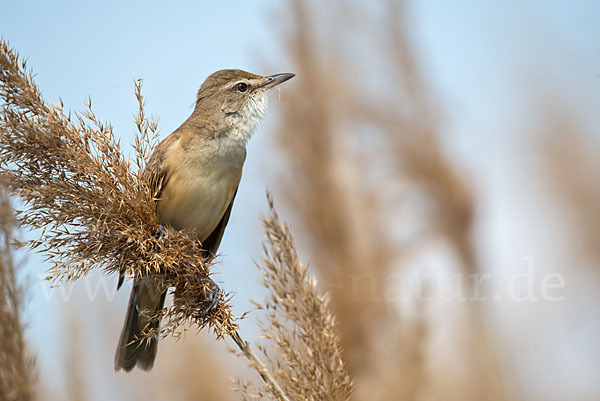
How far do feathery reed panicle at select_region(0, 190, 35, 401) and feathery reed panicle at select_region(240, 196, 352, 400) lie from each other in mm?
634

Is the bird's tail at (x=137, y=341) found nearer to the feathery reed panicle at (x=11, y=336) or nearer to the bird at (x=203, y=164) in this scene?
the bird at (x=203, y=164)

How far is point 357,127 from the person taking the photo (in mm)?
3555

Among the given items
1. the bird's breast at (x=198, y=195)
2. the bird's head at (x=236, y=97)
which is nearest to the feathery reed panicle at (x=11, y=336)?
the bird's breast at (x=198, y=195)

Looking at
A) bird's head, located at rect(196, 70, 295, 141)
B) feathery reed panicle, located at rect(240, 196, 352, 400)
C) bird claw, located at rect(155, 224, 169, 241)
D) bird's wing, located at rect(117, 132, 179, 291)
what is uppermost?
bird's head, located at rect(196, 70, 295, 141)

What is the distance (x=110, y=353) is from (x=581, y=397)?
3383 mm

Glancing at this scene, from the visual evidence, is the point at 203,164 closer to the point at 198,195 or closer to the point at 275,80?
the point at 198,195

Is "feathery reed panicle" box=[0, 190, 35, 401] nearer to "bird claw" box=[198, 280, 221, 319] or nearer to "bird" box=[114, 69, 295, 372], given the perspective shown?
"bird claw" box=[198, 280, 221, 319]

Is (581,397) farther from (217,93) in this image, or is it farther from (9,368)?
(9,368)

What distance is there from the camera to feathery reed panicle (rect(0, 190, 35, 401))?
104 cm

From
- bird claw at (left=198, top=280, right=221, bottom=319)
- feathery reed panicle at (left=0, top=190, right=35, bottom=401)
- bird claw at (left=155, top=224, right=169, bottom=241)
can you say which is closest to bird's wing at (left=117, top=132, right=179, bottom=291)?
bird claw at (left=155, top=224, right=169, bottom=241)

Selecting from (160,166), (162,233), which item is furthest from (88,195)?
(160,166)

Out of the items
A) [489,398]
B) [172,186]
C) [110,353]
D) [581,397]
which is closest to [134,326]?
[110,353]

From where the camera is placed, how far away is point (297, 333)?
5.57 feet

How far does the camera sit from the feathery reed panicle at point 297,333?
158cm
